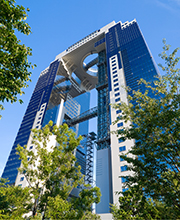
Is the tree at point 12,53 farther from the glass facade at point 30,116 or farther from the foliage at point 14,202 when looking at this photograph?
the glass facade at point 30,116

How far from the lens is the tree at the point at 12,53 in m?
8.68

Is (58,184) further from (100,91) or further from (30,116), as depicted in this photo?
(30,116)

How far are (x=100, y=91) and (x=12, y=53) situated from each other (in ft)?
194

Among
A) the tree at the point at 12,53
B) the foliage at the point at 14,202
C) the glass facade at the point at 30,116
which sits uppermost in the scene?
the glass facade at the point at 30,116

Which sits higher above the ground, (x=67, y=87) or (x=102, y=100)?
(x=67, y=87)

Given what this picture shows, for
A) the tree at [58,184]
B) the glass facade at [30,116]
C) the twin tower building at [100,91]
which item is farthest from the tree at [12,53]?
the glass facade at [30,116]

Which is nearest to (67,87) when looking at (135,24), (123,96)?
(135,24)

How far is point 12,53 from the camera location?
9.17 meters

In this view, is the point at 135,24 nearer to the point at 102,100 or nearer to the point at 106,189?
the point at 102,100

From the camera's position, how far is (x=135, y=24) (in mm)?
70125

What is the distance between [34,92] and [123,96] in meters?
61.6

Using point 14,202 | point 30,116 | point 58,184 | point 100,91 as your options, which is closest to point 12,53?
point 58,184

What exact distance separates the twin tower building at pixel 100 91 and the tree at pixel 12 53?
17651 millimetres

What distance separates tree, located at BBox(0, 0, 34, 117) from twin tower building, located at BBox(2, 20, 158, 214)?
1765cm
